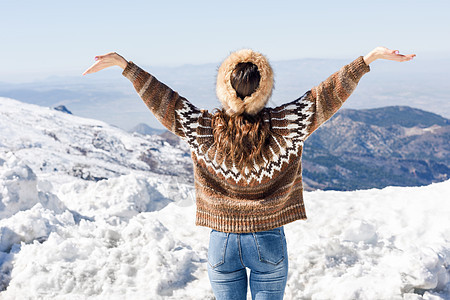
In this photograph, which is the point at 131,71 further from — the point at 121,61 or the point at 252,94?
the point at 252,94

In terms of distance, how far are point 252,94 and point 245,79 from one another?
0.11 m

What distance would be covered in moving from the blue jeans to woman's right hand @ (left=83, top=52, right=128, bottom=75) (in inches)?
53.9

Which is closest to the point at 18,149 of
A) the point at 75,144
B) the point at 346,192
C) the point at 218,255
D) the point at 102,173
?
the point at 102,173

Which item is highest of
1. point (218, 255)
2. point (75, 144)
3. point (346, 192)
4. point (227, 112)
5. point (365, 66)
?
point (365, 66)

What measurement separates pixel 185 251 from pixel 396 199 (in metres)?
4.21

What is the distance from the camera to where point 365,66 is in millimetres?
2594

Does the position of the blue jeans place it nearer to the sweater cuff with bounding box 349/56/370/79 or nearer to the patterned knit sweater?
the patterned knit sweater

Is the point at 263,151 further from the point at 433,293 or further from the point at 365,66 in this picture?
the point at 433,293

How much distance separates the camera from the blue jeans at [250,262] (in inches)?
100.0

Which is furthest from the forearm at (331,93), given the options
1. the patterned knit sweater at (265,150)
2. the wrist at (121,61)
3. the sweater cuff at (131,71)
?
the wrist at (121,61)

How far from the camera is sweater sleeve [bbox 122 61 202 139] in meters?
2.60

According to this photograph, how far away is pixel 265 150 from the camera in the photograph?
2.46m

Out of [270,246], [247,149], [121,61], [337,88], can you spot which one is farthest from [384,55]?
[121,61]

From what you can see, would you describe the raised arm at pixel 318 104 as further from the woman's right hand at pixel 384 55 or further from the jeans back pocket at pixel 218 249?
the jeans back pocket at pixel 218 249
